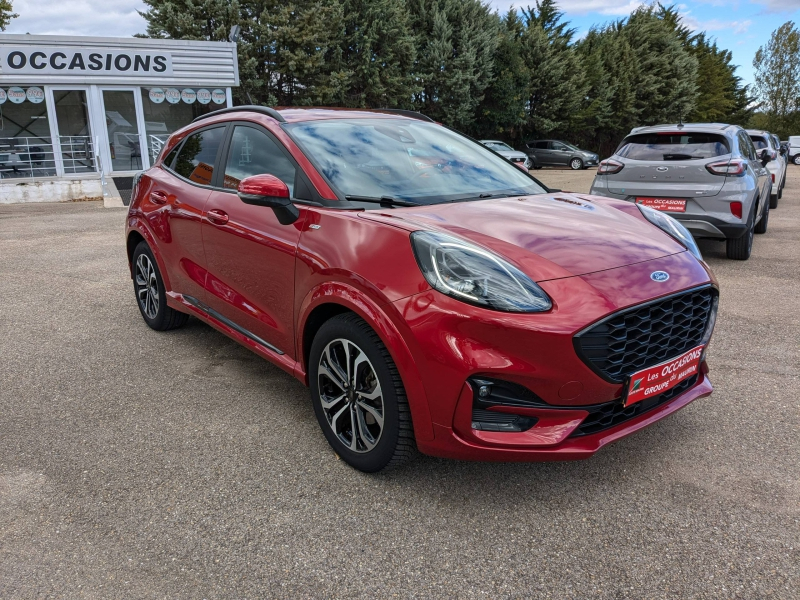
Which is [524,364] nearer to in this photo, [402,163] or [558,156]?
[402,163]

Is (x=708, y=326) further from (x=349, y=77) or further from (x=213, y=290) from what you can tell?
(x=349, y=77)

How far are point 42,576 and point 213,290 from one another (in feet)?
6.18

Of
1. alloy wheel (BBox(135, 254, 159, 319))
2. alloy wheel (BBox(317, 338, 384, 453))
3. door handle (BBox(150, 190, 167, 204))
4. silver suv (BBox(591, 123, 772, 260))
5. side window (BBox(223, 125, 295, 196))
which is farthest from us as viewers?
silver suv (BBox(591, 123, 772, 260))

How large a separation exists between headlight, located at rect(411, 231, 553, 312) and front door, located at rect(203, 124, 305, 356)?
2.63 ft

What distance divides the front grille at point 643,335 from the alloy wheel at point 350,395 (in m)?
0.85

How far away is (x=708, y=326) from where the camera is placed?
281cm

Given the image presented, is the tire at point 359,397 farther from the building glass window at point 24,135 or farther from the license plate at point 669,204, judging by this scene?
the building glass window at point 24,135

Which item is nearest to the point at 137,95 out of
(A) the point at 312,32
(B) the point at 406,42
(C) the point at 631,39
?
(A) the point at 312,32

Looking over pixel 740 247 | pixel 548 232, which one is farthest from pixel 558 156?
pixel 548 232

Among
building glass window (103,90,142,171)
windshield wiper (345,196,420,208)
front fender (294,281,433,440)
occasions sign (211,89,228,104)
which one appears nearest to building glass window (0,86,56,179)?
building glass window (103,90,142,171)

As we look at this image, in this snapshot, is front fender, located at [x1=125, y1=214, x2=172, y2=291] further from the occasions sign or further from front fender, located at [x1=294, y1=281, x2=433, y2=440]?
the occasions sign

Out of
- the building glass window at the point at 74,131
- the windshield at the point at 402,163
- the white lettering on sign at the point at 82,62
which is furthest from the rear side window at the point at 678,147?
the building glass window at the point at 74,131

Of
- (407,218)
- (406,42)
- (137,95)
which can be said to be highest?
(406,42)

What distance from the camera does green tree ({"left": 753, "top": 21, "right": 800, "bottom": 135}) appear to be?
60031 millimetres
